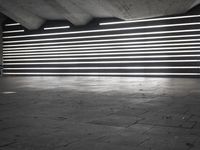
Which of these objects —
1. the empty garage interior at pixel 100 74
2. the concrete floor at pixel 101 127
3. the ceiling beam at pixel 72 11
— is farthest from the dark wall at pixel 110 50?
the concrete floor at pixel 101 127

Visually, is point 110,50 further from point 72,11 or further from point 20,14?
point 20,14

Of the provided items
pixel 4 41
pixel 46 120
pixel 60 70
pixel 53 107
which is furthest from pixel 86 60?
pixel 46 120

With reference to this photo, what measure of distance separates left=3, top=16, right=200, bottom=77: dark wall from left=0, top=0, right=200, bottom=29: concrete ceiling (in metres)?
0.75

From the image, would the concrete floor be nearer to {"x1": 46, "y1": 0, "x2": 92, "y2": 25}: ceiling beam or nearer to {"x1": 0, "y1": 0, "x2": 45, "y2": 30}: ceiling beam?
{"x1": 46, "y1": 0, "x2": 92, "y2": 25}: ceiling beam

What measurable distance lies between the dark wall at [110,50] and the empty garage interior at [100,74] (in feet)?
0.16

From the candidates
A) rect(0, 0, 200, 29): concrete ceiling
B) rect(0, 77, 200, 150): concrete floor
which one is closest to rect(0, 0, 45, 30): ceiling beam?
rect(0, 0, 200, 29): concrete ceiling

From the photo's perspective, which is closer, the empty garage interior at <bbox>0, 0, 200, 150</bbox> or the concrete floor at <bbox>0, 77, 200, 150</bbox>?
the concrete floor at <bbox>0, 77, 200, 150</bbox>

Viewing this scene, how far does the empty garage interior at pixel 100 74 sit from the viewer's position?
2.77 m

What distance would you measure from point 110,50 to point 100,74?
1.58 meters

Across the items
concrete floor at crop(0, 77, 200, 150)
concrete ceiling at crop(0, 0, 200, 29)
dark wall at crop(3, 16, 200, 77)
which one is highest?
concrete ceiling at crop(0, 0, 200, 29)

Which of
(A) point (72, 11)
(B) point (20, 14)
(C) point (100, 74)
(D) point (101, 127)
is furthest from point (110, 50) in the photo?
(D) point (101, 127)

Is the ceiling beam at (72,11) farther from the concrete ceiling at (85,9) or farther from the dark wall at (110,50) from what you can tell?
the dark wall at (110,50)

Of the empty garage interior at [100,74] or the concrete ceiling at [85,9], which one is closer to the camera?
the empty garage interior at [100,74]

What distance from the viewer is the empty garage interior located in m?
2.77
